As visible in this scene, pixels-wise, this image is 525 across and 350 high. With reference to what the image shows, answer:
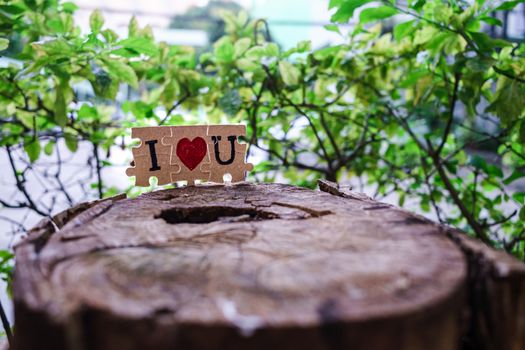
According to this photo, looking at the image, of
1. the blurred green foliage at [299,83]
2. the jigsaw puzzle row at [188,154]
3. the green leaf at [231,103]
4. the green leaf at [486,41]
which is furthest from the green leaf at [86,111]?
the green leaf at [486,41]

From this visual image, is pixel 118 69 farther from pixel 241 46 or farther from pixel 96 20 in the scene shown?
pixel 241 46

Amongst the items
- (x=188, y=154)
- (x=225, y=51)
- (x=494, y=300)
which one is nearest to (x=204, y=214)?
(x=188, y=154)

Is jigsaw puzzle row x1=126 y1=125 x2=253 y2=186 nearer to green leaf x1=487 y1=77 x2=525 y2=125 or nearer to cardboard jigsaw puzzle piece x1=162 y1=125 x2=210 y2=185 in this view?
cardboard jigsaw puzzle piece x1=162 y1=125 x2=210 y2=185

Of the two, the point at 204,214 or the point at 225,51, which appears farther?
the point at 225,51

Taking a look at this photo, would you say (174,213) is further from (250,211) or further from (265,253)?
(265,253)

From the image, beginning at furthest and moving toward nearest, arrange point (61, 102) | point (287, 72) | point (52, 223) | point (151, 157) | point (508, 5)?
1. point (287, 72)
2. point (61, 102)
3. point (508, 5)
4. point (151, 157)
5. point (52, 223)

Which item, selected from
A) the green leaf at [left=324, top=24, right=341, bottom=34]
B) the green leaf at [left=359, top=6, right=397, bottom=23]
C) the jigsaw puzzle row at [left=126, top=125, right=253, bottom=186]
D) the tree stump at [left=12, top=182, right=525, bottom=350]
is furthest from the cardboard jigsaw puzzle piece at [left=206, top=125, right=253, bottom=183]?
the green leaf at [left=324, top=24, right=341, bottom=34]

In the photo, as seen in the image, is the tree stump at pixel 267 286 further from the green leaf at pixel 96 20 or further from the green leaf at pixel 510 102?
the green leaf at pixel 96 20
